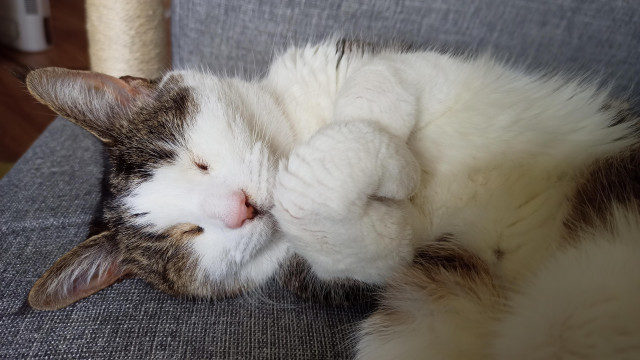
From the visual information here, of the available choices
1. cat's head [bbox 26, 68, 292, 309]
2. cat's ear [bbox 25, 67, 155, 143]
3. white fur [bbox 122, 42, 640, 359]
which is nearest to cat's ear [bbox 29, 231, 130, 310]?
cat's head [bbox 26, 68, 292, 309]

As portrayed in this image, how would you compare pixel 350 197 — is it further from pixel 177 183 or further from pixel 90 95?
pixel 90 95

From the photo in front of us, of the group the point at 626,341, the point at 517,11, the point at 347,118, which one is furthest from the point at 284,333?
the point at 517,11

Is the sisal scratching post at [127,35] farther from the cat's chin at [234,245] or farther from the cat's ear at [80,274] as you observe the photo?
the cat's chin at [234,245]

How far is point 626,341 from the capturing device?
0.50 m

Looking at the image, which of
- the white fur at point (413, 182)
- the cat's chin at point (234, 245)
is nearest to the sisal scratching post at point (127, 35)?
the white fur at point (413, 182)

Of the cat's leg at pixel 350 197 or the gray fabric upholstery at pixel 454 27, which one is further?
the gray fabric upholstery at pixel 454 27

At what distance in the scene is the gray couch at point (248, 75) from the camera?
2.46 ft

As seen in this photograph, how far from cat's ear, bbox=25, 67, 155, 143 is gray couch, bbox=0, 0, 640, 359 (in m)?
0.23

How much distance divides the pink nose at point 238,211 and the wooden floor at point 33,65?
161 centimetres

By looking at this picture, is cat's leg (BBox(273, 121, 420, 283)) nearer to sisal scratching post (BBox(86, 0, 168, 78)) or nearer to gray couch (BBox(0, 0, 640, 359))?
gray couch (BBox(0, 0, 640, 359))

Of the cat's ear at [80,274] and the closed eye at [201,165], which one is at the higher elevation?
the closed eye at [201,165]

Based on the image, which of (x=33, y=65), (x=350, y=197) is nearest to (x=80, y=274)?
(x=350, y=197)

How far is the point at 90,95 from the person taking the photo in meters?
0.95

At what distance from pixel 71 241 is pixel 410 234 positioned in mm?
738
